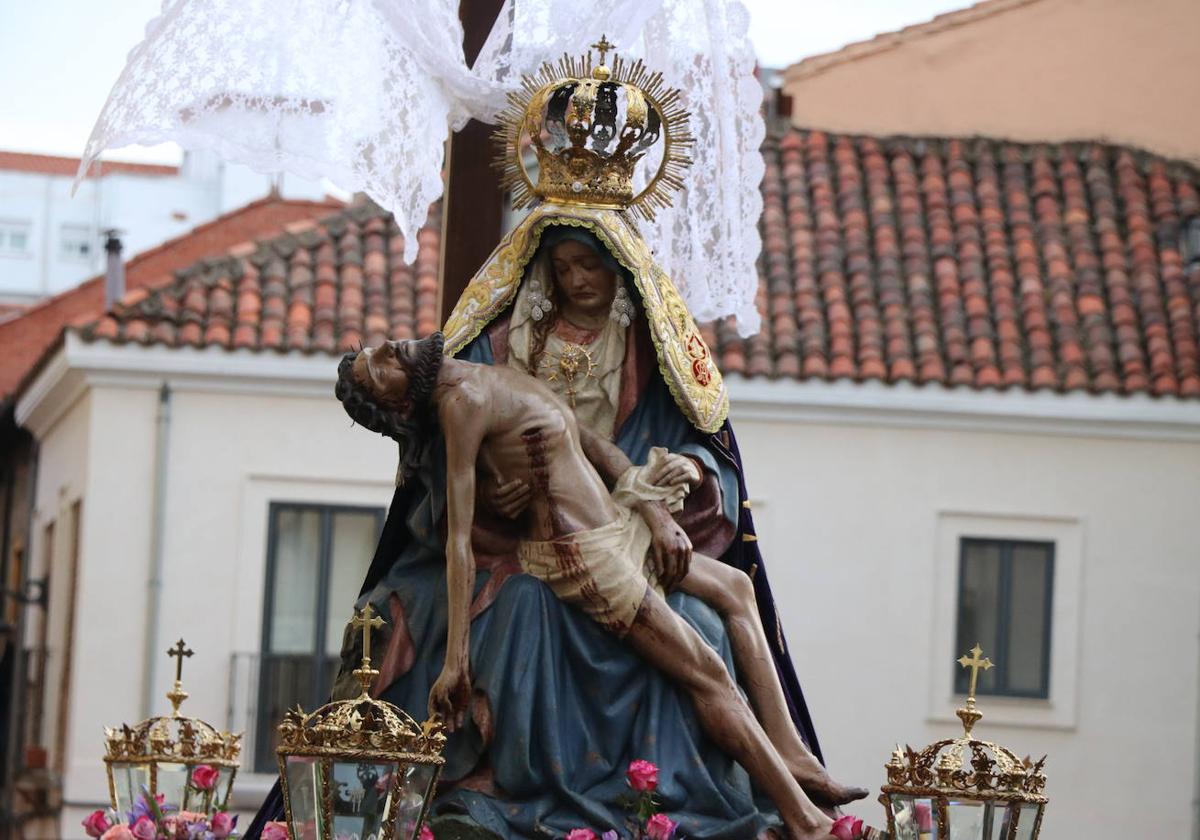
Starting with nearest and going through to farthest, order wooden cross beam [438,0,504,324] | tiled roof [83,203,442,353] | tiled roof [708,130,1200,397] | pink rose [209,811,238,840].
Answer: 1. pink rose [209,811,238,840]
2. wooden cross beam [438,0,504,324]
3. tiled roof [708,130,1200,397]
4. tiled roof [83,203,442,353]

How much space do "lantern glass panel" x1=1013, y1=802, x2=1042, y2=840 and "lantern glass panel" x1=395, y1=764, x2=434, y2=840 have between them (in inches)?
60.7

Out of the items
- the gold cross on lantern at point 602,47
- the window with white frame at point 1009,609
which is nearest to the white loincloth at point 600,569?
the gold cross on lantern at point 602,47

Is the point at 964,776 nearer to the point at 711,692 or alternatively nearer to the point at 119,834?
the point at 711,692

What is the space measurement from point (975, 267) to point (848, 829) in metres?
15.4

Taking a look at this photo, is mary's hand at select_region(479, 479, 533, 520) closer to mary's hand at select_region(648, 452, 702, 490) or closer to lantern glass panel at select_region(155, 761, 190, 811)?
mary's hand at select_region(648, 452, 702, 490)

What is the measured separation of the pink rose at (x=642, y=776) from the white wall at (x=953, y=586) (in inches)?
582

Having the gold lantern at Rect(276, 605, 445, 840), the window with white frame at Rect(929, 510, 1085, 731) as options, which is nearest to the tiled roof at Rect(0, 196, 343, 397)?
the window with white frame at Rect(929, 510, 1085, 731)

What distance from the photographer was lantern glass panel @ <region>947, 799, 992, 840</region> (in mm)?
8250

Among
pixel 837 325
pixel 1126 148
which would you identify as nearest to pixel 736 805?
pixel 837 325

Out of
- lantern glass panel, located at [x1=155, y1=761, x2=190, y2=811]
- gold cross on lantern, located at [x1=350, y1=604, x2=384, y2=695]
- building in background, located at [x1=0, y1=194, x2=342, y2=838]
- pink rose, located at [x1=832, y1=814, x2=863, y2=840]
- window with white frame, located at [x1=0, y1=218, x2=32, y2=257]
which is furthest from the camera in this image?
window with white frame, located at [x1=0, y1=218, x2=32, y2=257]

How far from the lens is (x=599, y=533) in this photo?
8.75 meters

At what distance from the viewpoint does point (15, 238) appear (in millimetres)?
50344

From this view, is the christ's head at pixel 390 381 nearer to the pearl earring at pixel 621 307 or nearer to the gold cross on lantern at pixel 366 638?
the gold cross on lantern at pixel 366 638

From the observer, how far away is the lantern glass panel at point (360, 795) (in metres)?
7.76
